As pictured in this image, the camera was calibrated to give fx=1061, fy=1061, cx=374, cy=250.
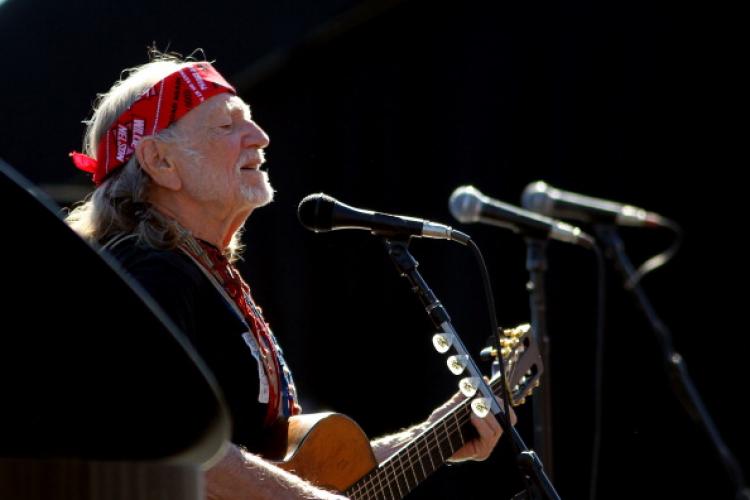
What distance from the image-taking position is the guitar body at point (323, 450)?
7.97ft

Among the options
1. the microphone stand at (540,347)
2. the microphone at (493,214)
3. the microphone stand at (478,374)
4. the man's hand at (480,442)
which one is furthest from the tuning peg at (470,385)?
the microphone at (493,214)

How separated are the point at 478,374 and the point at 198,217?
85cm

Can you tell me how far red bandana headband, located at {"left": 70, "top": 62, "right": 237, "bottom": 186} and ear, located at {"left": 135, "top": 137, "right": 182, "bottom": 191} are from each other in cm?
3

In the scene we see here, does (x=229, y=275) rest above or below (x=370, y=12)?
below

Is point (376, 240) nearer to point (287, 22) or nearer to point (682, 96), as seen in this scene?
point (287, 22)

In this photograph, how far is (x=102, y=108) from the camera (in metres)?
2.96

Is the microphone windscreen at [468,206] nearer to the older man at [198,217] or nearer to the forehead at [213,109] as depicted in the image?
the older man at [198,217]

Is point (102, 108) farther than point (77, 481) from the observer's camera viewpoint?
Yes

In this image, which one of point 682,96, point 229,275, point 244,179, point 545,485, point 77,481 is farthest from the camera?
point 682,96

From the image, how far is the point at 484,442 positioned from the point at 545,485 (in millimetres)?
579

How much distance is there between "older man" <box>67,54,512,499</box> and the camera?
2.43 meters

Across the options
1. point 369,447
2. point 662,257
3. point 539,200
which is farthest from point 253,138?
point 662,257

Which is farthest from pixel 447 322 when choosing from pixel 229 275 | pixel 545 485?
pixel 229 275

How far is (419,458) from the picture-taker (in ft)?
9.05
